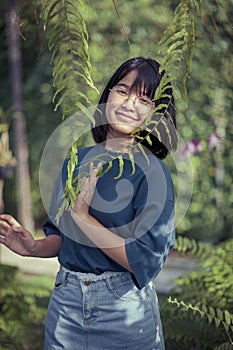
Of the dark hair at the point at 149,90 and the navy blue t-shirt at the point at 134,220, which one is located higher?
the dark hair at the point at 149,90

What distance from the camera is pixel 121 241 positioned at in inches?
64.0

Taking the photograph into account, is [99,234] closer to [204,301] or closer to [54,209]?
[54,209]

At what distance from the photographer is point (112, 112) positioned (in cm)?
172

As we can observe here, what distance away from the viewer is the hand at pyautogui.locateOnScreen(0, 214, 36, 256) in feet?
6.19

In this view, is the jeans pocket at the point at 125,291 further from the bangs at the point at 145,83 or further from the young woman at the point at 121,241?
the bangs at the point at 145,83

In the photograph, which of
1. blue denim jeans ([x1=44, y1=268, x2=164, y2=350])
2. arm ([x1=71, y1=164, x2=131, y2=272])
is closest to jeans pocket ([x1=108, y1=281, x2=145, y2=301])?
blue denim jeans ([x1=44, y1=268, x2=164, y2=350])

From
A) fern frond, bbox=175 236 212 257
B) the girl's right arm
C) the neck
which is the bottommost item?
fern frond, bbox=175 236 212 257

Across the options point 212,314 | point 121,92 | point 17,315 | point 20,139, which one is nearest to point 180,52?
point 121,92

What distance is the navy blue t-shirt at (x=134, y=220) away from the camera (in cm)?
163

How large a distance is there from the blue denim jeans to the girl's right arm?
14 cm

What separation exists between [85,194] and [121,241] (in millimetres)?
187

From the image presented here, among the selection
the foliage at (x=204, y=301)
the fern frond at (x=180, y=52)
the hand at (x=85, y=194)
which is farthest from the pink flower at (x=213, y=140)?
the fern frond at (x=180, y=52)

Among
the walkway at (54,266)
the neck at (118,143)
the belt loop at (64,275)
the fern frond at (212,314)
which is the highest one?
the neck at (118,143)

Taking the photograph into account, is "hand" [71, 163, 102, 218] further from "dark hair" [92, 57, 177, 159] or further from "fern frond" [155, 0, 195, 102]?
"fern frond" [155, 0, 195, 102]
